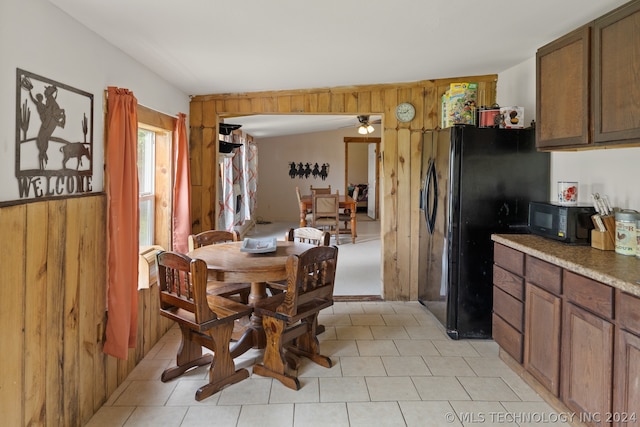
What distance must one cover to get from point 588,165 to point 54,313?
3069 millimetres

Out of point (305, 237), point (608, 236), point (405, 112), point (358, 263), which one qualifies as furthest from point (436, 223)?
point (358, 263)

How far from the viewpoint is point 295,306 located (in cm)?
232

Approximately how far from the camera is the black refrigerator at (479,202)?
9.75 feet

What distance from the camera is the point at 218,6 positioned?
1.91 metres

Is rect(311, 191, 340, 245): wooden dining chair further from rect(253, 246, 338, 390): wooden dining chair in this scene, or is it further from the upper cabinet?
the upper cabinet

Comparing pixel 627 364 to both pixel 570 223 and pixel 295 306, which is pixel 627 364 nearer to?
pixel 570 223

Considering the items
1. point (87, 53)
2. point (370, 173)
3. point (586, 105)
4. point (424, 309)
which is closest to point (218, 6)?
point (87, 53)

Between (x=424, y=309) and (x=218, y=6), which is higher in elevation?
(x=218, y=6)

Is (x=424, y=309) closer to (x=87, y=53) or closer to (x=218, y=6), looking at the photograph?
(x=218, y=6)

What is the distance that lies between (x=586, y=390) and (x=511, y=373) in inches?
29.7

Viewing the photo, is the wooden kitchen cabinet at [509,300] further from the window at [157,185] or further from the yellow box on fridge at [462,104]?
the window at [157,185]

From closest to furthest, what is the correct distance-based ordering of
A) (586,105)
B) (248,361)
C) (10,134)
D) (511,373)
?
(10,134) → (586,105) → (511,373) → (248,361)

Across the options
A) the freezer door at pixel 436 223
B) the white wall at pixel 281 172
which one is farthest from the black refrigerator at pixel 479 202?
the white wall at pixel 281 172

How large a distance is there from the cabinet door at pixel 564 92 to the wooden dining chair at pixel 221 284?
2.31 metres
